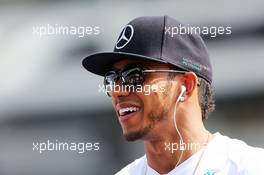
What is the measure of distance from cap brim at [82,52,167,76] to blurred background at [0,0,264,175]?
10 cm

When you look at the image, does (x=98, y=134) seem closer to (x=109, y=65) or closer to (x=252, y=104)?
(x=109, y=65)

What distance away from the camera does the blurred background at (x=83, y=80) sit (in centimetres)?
135

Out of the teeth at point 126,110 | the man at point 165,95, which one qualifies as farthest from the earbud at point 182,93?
the teeth at point 126,110

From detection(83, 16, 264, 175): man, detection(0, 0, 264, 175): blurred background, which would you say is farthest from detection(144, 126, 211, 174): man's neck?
detection(0, 0, 264, 175): blurred background

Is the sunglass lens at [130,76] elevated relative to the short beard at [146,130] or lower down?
elevated

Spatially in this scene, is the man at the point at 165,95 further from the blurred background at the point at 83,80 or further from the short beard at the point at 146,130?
the blurred background at the point at 83,80

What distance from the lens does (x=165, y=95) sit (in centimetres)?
121

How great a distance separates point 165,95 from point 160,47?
0.12 m

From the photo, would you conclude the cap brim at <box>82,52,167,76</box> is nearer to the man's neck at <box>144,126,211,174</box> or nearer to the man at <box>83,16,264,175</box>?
the man at <box>83,16,264,175</box>

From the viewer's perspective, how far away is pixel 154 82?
3.91ft

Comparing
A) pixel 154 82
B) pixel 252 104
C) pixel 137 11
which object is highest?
pixel 137 11

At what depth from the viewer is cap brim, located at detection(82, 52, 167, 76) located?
114 cm

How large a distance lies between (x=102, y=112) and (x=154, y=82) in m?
0.26

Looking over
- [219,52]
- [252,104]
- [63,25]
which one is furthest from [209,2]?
[63,25]
